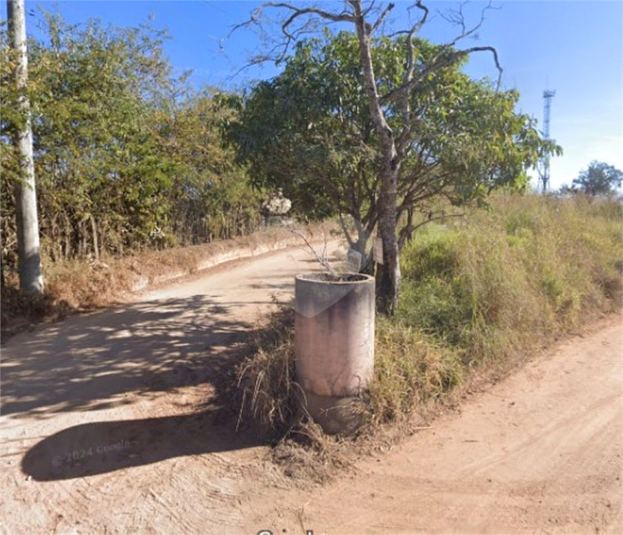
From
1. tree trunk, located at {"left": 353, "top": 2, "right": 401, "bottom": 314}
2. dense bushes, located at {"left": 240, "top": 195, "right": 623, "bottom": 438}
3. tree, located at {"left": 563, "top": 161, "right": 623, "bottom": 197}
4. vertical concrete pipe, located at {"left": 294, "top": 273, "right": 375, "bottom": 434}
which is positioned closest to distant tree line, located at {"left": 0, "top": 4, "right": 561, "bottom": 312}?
tree trunk, located at {"left": 353, "top": 2, "right": 401, "bottom": 314}

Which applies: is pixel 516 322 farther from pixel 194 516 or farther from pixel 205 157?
pixel 205 157

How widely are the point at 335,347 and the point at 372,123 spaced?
2.78m

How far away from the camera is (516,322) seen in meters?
5.16

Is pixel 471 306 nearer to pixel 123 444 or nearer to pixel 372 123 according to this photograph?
pixel 372 123

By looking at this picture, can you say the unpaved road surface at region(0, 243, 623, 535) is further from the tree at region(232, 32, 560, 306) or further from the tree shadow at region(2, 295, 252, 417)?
the tree at region(232, 32, 560, 306)

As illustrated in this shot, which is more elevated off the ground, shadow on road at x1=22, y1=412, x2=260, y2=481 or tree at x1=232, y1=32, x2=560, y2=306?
tree at x1=232, y1=32, x2=560, y2=306

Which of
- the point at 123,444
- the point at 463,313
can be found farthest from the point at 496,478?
the point at 123,444

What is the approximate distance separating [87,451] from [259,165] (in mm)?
3373

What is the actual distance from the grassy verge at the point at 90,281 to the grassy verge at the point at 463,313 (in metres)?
2.55

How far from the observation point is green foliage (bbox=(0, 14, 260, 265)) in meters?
5.95

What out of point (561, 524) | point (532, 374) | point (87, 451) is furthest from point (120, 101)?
point (561, 524)

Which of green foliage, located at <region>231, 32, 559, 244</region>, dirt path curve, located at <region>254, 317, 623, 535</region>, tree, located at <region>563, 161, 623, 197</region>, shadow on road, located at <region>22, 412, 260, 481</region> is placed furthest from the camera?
tree, located at <region>563, 161, 623, 197</region>

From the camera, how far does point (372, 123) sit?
187 inches

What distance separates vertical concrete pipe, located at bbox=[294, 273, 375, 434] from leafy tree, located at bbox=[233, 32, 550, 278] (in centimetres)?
159
